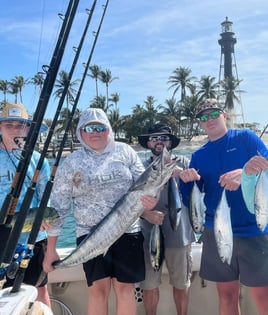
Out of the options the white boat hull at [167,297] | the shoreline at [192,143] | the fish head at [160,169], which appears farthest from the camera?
the shoreline at [192,143]

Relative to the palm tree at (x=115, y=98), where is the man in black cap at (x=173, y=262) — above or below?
below

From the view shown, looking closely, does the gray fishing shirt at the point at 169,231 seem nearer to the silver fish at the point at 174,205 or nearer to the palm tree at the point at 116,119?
the silver fish at the point at 174,205

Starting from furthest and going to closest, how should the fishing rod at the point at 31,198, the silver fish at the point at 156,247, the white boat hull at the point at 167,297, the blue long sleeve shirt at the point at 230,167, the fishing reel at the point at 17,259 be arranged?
the white boat hull at the point at 167,297 → the silver fish at the point at 156,247 → the blue long sleeve shirt at the point at 230,167 → the fishing reel at the point at 17,259 → the fishing rod at the point at 31,198

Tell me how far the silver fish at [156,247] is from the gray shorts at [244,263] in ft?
1.56

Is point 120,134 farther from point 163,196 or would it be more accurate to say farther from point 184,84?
point 163,196

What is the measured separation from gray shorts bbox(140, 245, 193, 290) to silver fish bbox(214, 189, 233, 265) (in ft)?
2.94

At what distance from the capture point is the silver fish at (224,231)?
273 cm

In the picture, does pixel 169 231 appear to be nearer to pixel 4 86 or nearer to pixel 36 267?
pixel 36 267

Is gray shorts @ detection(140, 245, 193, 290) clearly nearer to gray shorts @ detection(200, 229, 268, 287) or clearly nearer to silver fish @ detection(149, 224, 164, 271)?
silver fish @ detection(149, 224, 164, 271)

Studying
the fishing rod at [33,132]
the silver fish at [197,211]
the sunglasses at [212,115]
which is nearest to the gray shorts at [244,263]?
the silver fish at [197,211]

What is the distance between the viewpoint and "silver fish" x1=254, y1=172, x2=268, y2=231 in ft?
8.43

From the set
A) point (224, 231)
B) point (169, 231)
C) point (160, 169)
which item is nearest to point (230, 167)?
point (224, 231)

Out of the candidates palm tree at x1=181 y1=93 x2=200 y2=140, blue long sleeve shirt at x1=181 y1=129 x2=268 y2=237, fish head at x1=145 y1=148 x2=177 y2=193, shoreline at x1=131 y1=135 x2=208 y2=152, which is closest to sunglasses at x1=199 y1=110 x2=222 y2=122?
blue long sleeve shirt at x1=181 y1=129 x2=268 y2=237

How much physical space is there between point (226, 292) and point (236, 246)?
0.44 m
